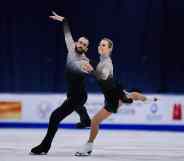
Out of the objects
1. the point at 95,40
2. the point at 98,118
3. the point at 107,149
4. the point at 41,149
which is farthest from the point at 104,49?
the point at 95,40

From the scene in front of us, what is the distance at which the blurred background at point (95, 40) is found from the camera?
14742 millimetres

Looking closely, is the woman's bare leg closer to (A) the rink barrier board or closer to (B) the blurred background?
(A) the rink barrier board

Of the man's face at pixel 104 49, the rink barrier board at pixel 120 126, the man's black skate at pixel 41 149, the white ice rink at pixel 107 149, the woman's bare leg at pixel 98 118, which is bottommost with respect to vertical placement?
the rink barrier board at pixel 120 126

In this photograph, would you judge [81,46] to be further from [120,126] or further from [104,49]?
[120,126]

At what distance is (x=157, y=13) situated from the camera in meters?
14.8

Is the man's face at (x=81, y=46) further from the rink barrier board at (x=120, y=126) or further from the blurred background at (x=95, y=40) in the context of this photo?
the blurred background at (x=95, y=40)

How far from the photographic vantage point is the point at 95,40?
1503 centimetres

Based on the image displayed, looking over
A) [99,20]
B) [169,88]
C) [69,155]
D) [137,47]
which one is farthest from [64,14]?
[69,155]

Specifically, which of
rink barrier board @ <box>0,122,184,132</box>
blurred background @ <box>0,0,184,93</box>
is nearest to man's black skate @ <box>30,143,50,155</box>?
rink barrier board @ <box>0,122,184,132</box>

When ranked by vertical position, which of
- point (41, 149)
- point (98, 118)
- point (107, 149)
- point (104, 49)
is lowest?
point (107, 149)

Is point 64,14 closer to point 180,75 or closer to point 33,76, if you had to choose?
point 33,76

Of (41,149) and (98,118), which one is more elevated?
(98,118)

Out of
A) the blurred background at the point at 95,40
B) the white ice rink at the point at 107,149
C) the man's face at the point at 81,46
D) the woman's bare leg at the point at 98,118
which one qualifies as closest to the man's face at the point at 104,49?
the man's face at the point at 81,46

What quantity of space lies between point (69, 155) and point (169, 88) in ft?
26.0
